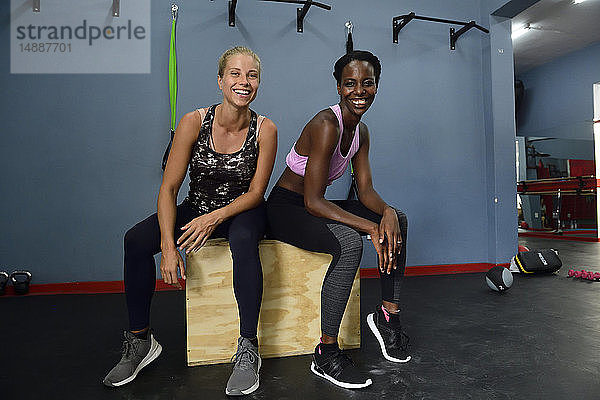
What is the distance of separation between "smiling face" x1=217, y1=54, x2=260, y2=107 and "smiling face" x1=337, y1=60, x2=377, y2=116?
12.2 inches

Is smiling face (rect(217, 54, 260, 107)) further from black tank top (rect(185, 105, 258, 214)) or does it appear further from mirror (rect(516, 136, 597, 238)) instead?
mirror (rect(516, 136, 597, 238))

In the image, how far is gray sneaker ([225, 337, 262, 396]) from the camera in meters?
1.18

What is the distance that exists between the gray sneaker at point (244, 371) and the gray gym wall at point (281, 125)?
157 centimetres

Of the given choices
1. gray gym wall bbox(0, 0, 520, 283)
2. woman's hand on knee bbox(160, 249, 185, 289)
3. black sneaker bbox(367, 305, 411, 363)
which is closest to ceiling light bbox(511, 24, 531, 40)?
gray gym wall bbox(0, 0, 520, 283)

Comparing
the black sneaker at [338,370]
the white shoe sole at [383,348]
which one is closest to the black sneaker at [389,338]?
the white shoe sole at [383,348]

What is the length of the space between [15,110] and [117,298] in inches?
47.9

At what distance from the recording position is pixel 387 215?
1.45 m

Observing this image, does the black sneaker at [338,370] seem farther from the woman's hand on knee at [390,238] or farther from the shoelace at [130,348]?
the shoelace at [130,348]

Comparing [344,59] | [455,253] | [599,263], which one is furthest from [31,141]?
[599,263]

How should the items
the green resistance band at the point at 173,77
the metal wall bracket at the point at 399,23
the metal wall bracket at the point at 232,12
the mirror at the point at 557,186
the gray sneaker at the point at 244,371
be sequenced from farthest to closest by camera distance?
the mirror at the point at 557,186, the metal wall bracket at the point at 399,23, the metal wall bracket at the point at 232,12, the green resistance band at the point at 173,77, the gray sneaker at the point at 244,371

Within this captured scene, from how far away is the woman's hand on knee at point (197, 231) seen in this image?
1.34 metres

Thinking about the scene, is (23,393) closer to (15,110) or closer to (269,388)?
(269,388)

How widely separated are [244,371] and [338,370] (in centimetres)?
27

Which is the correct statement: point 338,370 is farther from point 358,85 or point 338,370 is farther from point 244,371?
point 358,85
